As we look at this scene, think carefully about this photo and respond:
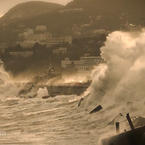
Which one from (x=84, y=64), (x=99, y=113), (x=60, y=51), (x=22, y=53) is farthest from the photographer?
(x=22, y=53)

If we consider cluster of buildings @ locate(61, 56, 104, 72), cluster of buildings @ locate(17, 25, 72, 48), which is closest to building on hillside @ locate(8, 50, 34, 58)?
cluster of buildings @ locate(17, 25, 72, 48)

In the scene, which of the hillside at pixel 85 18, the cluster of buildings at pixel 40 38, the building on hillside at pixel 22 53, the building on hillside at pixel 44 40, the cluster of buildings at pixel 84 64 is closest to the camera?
the cluster of buildings at pixel 84 64

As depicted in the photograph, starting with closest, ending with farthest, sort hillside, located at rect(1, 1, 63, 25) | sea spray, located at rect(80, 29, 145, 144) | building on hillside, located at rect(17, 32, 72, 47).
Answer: sea spray, located at rect(80, 29, 145, 144) < building on hillside, located at rect(17, 32, 72, 47) < hillside, located at rect(1, 1, 63, 25)

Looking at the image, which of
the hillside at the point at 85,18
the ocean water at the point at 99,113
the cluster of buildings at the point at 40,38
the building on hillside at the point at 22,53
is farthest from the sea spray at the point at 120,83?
the hillside at the point at 85,18

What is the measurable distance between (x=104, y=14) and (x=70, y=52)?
4775cm

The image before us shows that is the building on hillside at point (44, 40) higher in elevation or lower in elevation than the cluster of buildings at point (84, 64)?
lower

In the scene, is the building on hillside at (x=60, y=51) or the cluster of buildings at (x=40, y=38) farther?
the cluster of buildings at (x=40, y=38)

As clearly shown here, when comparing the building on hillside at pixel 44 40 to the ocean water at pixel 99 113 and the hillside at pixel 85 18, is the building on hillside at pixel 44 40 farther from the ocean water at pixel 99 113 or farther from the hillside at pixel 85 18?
the ocean water at pixel 99 113

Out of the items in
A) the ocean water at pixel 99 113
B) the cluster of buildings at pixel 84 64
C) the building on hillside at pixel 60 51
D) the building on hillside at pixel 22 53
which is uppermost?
the ocean water at pixel 99 113

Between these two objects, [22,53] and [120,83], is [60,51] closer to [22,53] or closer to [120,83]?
[22,53]

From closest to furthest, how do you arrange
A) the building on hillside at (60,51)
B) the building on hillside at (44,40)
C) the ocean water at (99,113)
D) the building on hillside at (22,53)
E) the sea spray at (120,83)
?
the ocean water at (99,113) → the sea spray at (120,83) → the building on hillside at (60,51) → the building on hillside at (22,53) → the building on hillside at (44,40)

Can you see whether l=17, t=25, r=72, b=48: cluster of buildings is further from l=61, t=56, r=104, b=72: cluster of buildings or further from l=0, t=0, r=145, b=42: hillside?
l=61, t=56, r=104, b=72: cluster of buildings

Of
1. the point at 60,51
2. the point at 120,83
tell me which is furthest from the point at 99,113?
the point at 60,51

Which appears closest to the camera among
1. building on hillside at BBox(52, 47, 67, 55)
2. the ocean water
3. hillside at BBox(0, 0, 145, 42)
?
the ocean water
